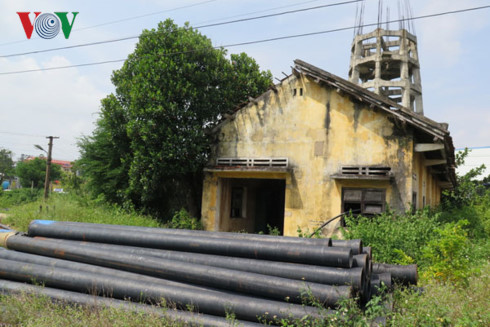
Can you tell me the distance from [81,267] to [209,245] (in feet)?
7.36

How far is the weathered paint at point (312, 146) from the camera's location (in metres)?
11.8

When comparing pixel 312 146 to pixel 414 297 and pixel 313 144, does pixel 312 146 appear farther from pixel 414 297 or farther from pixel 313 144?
pixel 414 297

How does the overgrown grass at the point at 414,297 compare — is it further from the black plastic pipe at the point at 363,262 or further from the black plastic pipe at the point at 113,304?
the black plastic pipe at the point at 363,262

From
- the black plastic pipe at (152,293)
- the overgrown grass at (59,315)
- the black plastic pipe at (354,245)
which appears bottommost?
the overgrown grass at (59,315)

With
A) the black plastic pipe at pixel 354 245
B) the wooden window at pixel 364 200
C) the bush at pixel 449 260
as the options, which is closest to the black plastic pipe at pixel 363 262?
the black plastic pipe at pixel 354 245

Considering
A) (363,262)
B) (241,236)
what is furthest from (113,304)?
(363,262)

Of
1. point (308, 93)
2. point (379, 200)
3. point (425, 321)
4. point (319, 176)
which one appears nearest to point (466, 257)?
point (425, 321)

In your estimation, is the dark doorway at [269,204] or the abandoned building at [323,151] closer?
the abandoned building at [323,151]

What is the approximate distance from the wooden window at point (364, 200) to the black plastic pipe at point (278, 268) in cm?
695

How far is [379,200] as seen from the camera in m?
11.8

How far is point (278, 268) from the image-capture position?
5.40 metres

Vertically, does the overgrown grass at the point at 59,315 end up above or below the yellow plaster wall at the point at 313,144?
below

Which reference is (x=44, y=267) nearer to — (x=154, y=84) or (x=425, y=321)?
(x=425, y=321)

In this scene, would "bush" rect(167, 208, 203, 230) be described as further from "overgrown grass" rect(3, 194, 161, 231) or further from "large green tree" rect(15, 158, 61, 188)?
"large green tree" rect(15, 158, 61, 188)
